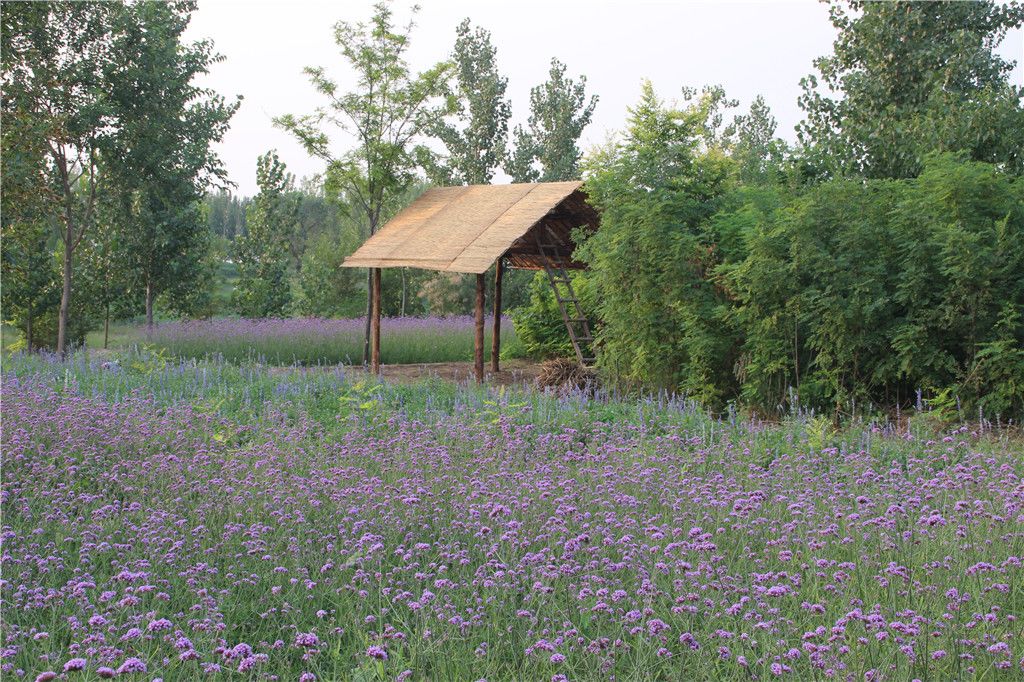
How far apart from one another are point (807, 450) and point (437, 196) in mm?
12426

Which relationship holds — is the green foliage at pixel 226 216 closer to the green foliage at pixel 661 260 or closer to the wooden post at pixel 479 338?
the wooden post at pixel 479 338

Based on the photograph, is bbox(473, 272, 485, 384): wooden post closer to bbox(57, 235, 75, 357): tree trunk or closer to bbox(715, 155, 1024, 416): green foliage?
bbox(715, 155, 1024, 416): green foliage

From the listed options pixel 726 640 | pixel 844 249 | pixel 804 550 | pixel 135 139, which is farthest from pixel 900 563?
pixel 135 139

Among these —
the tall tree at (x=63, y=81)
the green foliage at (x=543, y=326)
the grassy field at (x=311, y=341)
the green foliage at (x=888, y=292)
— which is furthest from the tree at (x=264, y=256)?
the green foliage at (x=888, y=292)

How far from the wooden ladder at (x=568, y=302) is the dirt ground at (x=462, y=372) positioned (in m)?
1.06

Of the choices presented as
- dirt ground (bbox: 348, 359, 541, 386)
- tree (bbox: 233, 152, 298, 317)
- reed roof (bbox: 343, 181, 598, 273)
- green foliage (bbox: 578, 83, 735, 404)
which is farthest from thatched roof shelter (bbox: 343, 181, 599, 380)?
tree (bbox: 233, 152, 298, 317)

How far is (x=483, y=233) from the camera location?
15.1m

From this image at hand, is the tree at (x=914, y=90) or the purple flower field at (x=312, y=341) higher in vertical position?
the tree at (x=914, y=90)

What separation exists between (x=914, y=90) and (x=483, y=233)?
8.95 meters

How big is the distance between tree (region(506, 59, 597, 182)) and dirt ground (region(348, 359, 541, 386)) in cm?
1867

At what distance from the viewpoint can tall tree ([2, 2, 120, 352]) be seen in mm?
17094

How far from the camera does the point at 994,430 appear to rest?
9445mm

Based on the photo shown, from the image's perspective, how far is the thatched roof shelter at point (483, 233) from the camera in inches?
576

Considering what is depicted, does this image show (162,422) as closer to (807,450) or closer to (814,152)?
(807,450)
